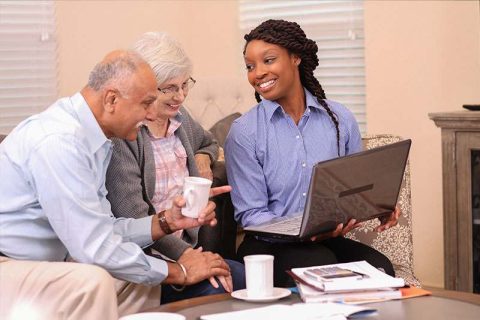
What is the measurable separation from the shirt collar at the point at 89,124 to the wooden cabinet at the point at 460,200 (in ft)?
5.92

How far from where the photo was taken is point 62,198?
2.23 meters

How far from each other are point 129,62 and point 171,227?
1.56 feet

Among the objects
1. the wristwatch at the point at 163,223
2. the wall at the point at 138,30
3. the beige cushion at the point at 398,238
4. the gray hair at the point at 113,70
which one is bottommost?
the beige cushion at the point at 398,238

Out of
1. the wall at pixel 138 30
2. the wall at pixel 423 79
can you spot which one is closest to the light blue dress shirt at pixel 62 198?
the wall at pixel 138 30

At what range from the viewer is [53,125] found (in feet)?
7.57

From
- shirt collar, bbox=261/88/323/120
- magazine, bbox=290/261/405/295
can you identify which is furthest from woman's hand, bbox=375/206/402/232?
magazine, bbox=290/261/405/295

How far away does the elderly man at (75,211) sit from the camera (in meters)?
2.17

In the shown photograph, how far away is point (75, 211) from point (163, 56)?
28.6 inches

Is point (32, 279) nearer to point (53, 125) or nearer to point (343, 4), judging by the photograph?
point (53, 125)

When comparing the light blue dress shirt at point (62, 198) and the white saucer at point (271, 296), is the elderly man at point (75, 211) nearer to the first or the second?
the light blue dress shirt at point (62, 198)

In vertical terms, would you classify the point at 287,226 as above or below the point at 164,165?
below

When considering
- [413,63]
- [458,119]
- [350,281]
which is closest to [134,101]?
[350,281]

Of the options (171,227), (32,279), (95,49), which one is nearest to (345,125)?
(171,227)

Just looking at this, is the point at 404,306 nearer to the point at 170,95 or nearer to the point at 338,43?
the point at 170,95
